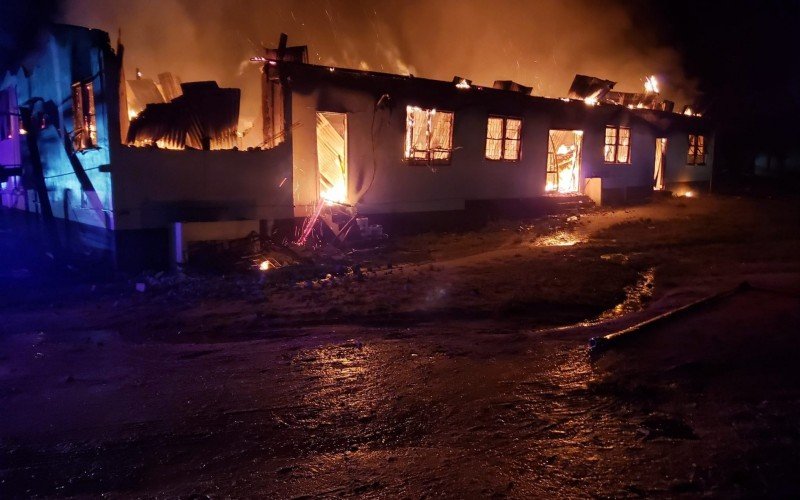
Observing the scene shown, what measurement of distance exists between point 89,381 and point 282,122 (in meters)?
8.32

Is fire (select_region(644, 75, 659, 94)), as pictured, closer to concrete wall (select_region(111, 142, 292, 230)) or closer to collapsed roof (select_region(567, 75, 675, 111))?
collapsed roof (select_region(567, 75, 675, 111))

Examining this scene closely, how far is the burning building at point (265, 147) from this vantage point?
10578 mm

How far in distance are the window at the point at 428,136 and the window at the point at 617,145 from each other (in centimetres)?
796

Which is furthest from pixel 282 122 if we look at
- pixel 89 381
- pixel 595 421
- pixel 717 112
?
pixel 717 112

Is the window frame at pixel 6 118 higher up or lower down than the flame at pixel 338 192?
higher up

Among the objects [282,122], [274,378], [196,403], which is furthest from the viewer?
[282,122]

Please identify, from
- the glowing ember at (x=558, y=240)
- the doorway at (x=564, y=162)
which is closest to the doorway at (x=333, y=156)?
the glowing ember at (x=558, y=240)

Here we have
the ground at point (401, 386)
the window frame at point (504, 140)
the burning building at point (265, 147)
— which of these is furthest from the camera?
the window frame at point (504, 140)

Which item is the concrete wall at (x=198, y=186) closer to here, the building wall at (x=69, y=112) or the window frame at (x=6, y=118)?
the building wall at (x=69, y=112)

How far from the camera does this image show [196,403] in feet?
15.1

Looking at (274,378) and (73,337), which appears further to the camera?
(73,337)

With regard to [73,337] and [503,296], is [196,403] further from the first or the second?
[503,296]

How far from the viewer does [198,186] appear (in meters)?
11.1

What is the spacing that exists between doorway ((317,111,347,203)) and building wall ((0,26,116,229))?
15.7 feet
